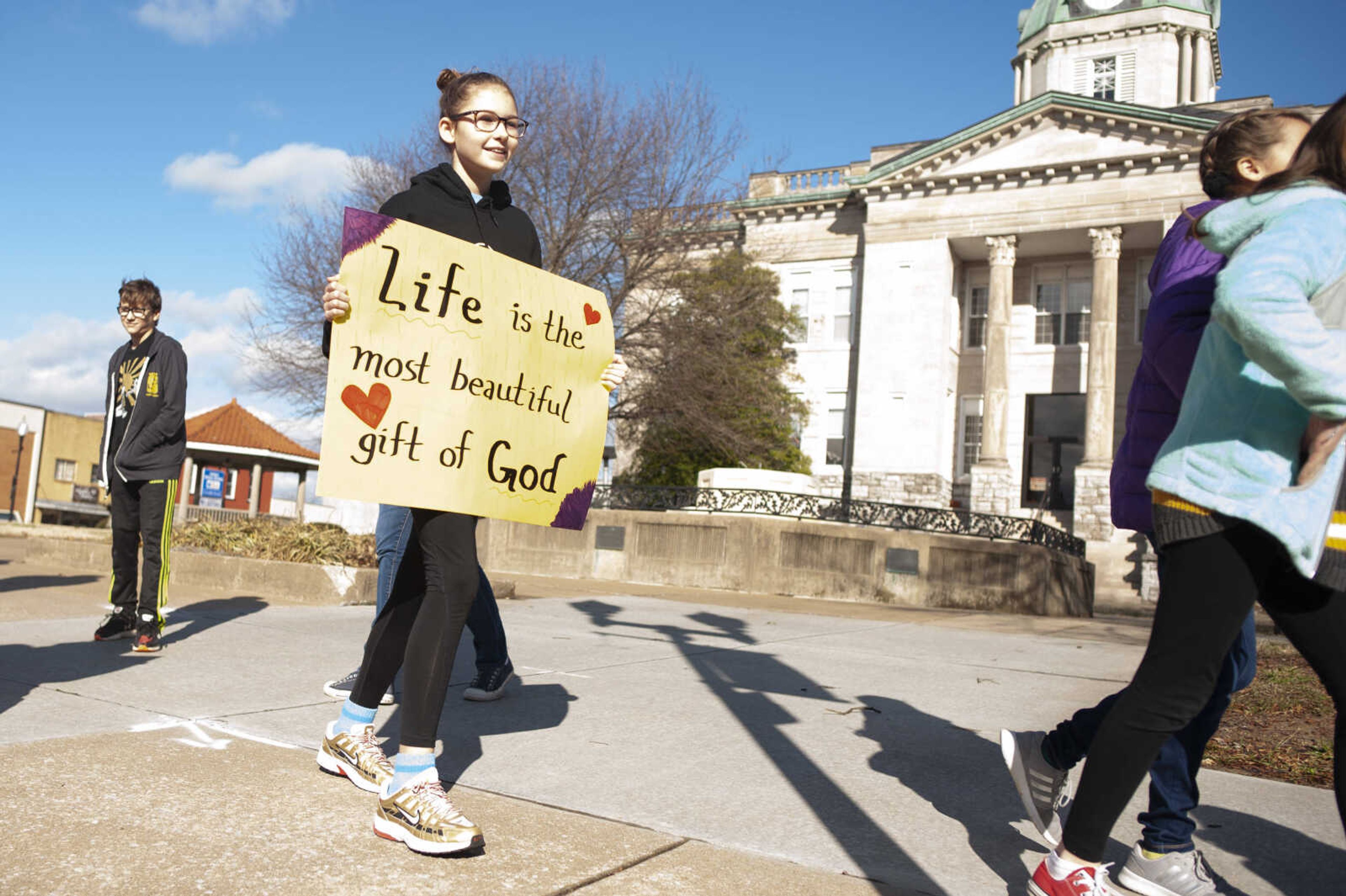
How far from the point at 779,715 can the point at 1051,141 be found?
93.7 feet

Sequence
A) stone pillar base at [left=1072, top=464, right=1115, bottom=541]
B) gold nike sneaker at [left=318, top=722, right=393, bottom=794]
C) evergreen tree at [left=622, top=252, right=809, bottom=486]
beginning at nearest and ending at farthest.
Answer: gold nike sneaker at [left=318, top=722, right=393, bottom=794], evergreen tree at [left=622, top=252, right=809, bottom=486], stone pillar base at [left=1072, top=464, right=1115, bottom=541]

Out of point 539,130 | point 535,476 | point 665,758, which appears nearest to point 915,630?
point 665,758

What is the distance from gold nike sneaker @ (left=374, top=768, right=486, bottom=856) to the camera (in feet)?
8.03

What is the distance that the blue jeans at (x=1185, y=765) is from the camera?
2525 millimetres

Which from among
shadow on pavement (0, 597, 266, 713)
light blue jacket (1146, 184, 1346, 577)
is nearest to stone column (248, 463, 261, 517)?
shadow on pavement (0, 597, 266, 713)

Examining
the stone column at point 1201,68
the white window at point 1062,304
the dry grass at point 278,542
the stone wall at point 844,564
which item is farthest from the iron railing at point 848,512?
the stone column at point 1201,68

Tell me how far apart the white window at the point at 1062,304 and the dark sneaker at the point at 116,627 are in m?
29.8

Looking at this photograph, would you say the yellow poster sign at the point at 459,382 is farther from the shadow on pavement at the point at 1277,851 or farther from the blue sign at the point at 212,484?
the blue sign at the point at 212,484

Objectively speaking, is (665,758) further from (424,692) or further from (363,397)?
(363,397)

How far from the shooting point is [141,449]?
215 inches

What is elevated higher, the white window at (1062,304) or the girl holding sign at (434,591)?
the white window at (1062,304)

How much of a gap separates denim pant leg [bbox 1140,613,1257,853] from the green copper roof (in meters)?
43.5

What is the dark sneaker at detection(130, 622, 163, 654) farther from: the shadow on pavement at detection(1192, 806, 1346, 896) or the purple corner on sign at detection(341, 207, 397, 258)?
the shadow on pavement at detection(1192, 806, 1346, 896)

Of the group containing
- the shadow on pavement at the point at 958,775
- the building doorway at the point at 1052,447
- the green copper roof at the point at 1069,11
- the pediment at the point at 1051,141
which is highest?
the green copper roof at the point at 1069,11
